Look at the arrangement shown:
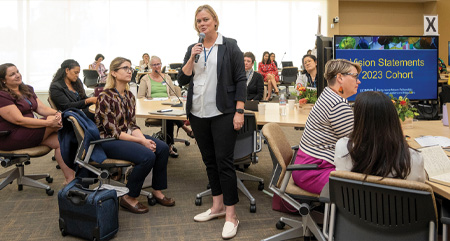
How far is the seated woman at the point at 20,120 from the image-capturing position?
345 centimetres

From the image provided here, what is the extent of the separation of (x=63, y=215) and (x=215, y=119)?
1219mm

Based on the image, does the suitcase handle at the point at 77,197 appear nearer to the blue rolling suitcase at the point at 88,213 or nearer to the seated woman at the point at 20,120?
the blue rolling suitcase at the point at 88,213

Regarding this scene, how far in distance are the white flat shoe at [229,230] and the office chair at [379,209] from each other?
110cm

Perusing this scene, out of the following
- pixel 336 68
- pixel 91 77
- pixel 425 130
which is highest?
pixel 91 77

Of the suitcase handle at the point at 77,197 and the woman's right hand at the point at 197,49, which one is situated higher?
the woman's right hand at the point at 197,49

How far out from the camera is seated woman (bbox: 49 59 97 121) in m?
4.19

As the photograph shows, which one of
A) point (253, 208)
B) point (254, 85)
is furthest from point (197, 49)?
point (254, 85)

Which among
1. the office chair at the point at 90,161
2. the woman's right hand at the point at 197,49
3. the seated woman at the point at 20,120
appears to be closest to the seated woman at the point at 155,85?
the seated woman at the point at 20,120

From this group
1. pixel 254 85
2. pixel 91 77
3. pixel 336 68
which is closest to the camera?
pixel 336 68

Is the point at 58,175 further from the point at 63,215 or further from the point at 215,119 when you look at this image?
the point at 215,119

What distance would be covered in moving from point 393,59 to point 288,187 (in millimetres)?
1287

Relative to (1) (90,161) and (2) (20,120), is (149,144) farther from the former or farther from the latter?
(2) (20,120)

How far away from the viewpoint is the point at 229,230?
271 centimetres

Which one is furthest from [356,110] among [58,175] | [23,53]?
[23,53]
